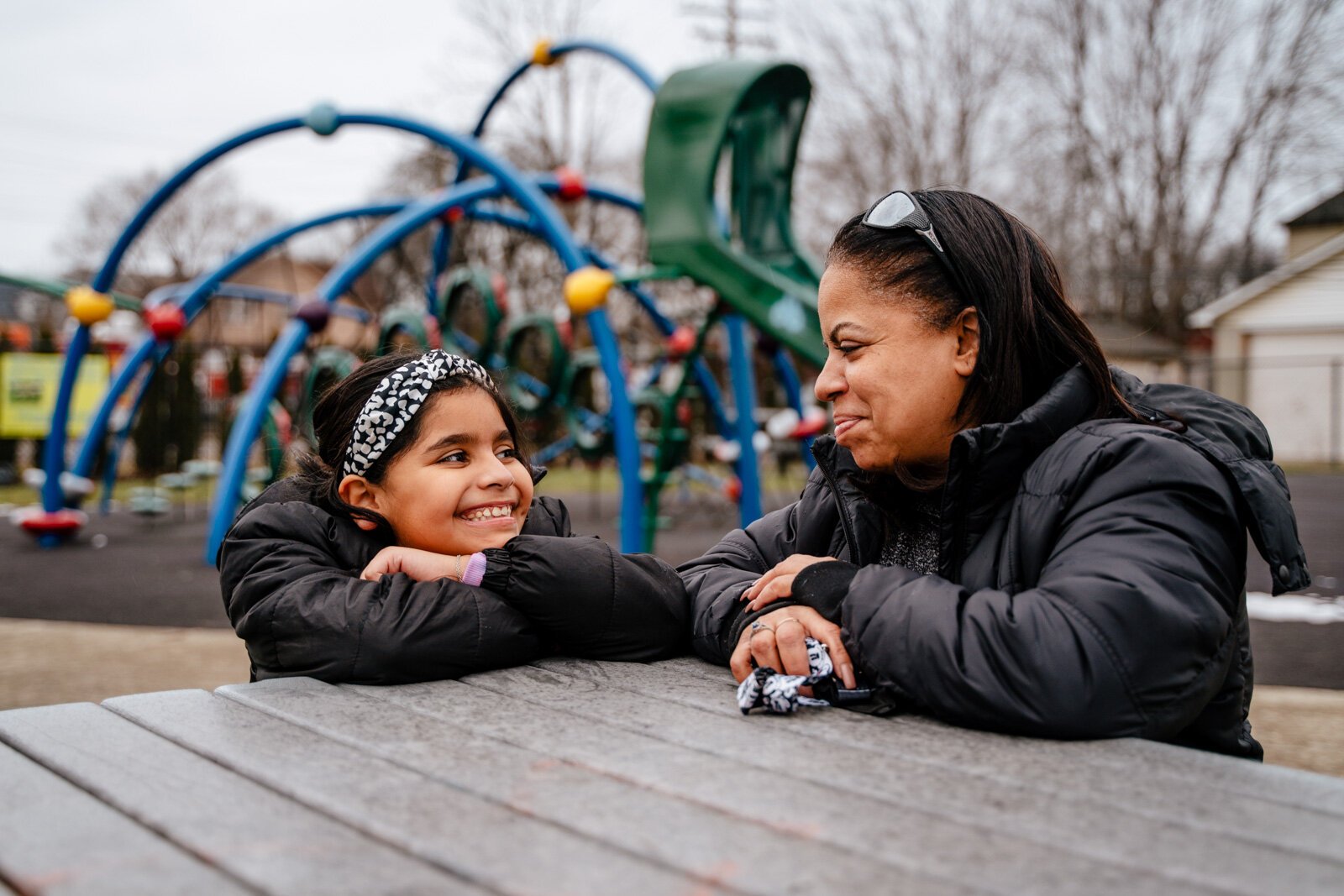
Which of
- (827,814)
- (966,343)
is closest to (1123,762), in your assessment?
(827,814)

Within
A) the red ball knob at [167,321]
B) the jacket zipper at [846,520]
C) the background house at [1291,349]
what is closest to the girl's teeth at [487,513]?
the jacket zipper at [846,520]

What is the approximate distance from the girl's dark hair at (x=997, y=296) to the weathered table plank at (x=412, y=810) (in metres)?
0.97

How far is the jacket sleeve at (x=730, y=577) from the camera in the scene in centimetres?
187

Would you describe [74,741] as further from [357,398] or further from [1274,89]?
[1274,89]

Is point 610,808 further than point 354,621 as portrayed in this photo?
No

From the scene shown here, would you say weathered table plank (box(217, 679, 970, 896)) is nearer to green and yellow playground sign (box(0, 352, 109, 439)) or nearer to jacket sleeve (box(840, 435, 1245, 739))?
jacket sleeve (box(840, 435, 1245, 739))

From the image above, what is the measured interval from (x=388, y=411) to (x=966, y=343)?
3.38 feet

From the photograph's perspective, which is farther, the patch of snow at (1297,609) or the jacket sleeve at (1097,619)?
the patch of snow at (1297,609)

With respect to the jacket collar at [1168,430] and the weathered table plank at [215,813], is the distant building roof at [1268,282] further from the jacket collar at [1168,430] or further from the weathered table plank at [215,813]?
the weathered table plank at [215,813]

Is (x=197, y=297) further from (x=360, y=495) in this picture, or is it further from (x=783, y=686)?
(x=783, y=686)

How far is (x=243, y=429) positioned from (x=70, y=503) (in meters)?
4.82

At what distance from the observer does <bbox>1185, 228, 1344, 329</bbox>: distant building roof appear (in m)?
24.7

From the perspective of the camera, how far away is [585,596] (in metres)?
1.84

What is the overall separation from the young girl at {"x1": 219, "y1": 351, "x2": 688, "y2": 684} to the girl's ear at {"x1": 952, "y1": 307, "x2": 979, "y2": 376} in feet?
2.07
